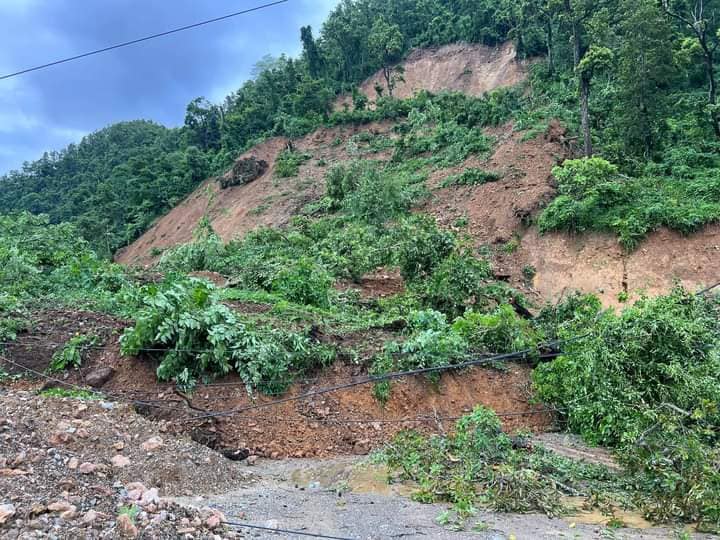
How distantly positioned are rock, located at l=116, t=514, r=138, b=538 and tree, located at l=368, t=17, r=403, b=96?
117ft

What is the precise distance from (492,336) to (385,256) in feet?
17.4

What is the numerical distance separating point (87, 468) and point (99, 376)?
117 inches

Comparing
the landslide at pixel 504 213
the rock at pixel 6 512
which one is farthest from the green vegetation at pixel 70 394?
the landslide at pixel 504 213

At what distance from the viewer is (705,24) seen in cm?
1959

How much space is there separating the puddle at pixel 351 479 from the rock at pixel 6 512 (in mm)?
3054

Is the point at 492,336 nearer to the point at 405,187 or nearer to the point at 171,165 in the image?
the point at 405,187

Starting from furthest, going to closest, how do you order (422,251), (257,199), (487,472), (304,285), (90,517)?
(257,199)
(422,251)
(304,285)
(487,472)
(90,517)

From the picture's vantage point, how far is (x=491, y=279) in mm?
14711

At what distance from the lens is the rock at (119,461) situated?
195 inches

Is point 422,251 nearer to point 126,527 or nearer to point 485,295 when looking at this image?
point 485,295

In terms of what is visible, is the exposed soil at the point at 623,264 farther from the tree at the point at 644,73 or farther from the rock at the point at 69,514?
the rock at the point at 69,514

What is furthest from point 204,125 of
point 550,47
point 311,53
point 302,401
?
point 302,401

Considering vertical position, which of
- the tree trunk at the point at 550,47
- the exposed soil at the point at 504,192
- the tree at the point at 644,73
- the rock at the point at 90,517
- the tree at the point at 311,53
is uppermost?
the tree at the point at 311,53

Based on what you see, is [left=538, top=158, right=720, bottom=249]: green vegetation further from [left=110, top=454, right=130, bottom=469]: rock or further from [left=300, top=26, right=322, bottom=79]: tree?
[left=300, top=26, right=322, bottom=79]: tree
